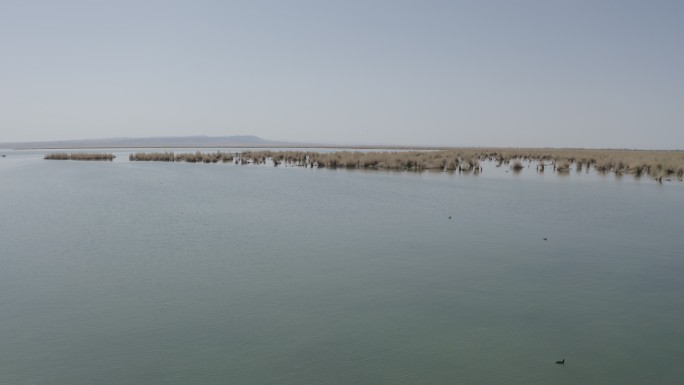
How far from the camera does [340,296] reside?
8.05m

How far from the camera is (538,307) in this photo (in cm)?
758

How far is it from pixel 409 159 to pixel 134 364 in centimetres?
3848

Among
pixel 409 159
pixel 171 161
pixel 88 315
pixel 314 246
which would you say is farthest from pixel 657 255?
pixel 171 161

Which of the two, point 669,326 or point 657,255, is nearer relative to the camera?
point 669,326

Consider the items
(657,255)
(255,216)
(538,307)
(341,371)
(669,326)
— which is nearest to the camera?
(341,371)

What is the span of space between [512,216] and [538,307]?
8.99 m

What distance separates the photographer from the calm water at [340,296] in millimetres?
5633

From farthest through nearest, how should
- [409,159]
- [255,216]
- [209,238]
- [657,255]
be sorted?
[409,159] → [255,216] → [209,238] → [657,255]

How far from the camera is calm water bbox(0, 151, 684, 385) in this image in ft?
18.5

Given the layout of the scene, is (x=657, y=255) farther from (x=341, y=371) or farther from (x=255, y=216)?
(x=255, y=216)

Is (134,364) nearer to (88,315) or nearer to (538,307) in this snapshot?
(88,315)

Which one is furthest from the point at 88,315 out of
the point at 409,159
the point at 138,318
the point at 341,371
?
the point at 409,159

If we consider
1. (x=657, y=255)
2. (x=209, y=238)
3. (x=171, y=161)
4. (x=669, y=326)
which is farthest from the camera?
(x=171, y=161)

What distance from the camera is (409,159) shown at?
141ft
